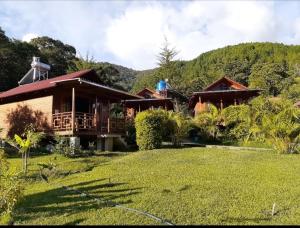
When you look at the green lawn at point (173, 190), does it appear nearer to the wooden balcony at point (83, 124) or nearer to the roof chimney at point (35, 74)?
the wooden balcony at point (83, 124)

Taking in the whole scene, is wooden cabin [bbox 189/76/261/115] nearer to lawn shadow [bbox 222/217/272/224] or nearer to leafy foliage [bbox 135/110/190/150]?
leafy foliage [bbox 135/110/190/150]

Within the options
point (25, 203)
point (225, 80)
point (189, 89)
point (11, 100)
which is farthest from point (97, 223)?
point (189, 89)

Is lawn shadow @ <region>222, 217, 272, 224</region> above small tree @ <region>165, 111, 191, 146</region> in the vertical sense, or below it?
below

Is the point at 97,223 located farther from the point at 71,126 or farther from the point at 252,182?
the point at 71,126

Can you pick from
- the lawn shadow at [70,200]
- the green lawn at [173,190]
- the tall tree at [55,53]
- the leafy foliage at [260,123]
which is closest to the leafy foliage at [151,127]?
the green lawn at [173,190]

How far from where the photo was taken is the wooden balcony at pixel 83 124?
21.2 m

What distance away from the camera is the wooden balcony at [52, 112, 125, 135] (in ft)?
69.4

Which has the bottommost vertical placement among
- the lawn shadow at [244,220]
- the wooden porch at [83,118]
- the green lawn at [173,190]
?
the lawn shadow at [244,220]

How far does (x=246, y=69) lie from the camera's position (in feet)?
208

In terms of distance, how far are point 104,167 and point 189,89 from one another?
3943 centimetres

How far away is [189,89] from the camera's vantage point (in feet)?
175

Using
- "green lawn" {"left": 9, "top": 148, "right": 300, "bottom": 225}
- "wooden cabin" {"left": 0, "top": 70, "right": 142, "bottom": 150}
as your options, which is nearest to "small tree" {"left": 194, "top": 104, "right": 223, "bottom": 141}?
"wooden cabin" {"left": 0, "top": 70, "right": 142, "bottom": 150}

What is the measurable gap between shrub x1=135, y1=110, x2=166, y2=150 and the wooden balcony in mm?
2923

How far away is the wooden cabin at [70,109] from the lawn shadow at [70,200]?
29.0 feet
